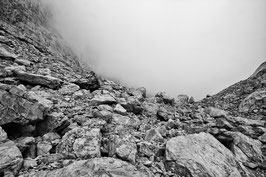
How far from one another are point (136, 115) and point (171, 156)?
581cm

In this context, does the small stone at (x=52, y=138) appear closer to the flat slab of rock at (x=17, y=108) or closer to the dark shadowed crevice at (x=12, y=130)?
the flat slab of rock at (x=17, y=108)

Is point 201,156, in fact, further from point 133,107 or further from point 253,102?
point 253,102

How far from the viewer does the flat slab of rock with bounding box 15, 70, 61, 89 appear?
12555 millimetres

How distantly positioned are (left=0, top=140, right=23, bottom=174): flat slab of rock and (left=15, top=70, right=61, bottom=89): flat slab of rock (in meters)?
7.43

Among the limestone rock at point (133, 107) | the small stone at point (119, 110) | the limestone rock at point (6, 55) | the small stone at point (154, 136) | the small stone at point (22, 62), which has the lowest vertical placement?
the small stone at point (154, 136)

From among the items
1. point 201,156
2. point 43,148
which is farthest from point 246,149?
point 43,148

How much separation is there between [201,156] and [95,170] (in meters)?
5.73

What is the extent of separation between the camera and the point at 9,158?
20.0ft

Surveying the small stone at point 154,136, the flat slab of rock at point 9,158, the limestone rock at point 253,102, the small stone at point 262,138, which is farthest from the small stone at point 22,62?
the limestone rock at point 253,102

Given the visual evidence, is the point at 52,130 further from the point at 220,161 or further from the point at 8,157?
the point at 220,161

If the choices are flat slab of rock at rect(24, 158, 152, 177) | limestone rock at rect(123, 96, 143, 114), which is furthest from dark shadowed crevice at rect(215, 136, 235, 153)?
flat slab of rock at rect(24, 158, 152, 177)

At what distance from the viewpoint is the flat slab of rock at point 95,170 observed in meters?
5.80

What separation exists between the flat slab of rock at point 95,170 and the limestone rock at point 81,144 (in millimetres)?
967

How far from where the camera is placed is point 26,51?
64.7 feet
